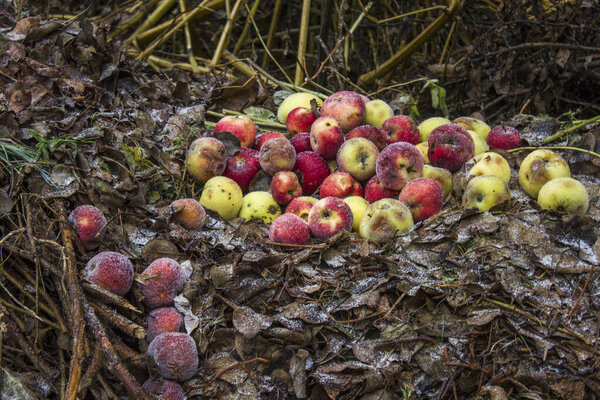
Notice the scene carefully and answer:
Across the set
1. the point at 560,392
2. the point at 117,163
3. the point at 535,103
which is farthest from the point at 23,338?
the point at 535,103

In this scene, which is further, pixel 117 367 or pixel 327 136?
pixel 327 136

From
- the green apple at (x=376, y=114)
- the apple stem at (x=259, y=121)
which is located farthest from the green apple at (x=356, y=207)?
the apple stem at (x=259, y=121)

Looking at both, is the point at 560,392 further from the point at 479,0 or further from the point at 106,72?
the point at 479,0

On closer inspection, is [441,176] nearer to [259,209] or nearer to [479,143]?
[479,143]

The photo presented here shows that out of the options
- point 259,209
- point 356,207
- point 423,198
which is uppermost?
point 423,198

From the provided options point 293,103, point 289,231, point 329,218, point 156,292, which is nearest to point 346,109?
point 293,103

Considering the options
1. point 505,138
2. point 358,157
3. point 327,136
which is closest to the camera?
point 358,157
